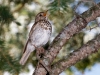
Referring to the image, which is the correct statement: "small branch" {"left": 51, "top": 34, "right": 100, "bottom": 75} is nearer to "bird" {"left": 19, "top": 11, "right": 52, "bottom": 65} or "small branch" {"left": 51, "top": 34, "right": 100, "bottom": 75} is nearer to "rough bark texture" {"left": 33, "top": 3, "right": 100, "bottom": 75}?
"rough bark texture" {"left": 33, "top": 3, "right": 100, "bottom": 75}

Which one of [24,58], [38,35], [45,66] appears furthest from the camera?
[38,35]

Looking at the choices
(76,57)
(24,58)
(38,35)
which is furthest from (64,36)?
(38,35)

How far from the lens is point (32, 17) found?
2.48 metres

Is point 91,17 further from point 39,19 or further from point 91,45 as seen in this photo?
point 39,19

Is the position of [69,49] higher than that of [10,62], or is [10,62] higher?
[10,62]

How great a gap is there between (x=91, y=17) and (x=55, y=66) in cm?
32

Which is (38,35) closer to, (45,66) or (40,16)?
(40,16)

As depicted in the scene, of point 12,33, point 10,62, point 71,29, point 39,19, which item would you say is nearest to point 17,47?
point 12,33

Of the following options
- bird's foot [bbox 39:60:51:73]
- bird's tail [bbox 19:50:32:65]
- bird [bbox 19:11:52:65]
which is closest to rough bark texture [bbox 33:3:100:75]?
bird's foot [bbox 39:60:51:73]

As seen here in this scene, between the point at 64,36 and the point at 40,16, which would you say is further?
the point at 40,16

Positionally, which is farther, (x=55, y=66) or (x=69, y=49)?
(x=69, y=49)

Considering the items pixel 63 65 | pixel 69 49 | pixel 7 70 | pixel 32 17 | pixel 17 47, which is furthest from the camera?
pixel 32 17

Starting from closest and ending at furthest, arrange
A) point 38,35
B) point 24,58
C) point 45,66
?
point 45,66
point 24,58
point 38,35

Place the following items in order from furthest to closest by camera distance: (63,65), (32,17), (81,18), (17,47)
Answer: (32,17) → (17,47) → (81,18) → (63,65)
